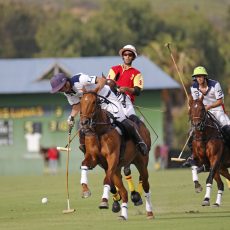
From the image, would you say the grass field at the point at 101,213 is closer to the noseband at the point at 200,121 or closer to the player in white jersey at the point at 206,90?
the noseband at the point at 200,121

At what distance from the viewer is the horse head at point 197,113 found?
69.3ft

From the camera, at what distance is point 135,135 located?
19625mm

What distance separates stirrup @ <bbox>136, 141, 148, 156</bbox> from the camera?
64.8 ft

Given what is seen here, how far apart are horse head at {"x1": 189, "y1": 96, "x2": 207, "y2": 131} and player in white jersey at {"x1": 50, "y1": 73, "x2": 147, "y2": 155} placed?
65.1 inches

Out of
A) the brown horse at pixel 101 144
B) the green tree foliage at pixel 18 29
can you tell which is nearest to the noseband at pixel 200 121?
the brown horse at pixel 101 144

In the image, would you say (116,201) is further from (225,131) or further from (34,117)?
(34,117)

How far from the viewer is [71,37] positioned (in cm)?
10406

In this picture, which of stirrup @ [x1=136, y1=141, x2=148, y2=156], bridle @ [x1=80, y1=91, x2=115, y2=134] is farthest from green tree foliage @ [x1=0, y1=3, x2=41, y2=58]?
bridle @ [x1=80, y1=91, x2=115, y2=134]

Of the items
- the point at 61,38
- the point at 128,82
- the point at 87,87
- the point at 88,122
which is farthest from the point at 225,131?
the point at 61,38

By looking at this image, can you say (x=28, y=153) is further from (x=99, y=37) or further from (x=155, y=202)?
(x=99, y=37)

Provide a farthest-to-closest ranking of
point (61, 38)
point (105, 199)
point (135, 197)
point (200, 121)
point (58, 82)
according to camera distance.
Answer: point (61, 38) < point (200, 121) < point (135, 197) < point (58, 82) < point (105, 199)

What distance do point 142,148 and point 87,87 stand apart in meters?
1.71

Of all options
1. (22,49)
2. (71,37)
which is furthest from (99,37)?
(22,49)

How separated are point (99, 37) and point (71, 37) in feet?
8.66
